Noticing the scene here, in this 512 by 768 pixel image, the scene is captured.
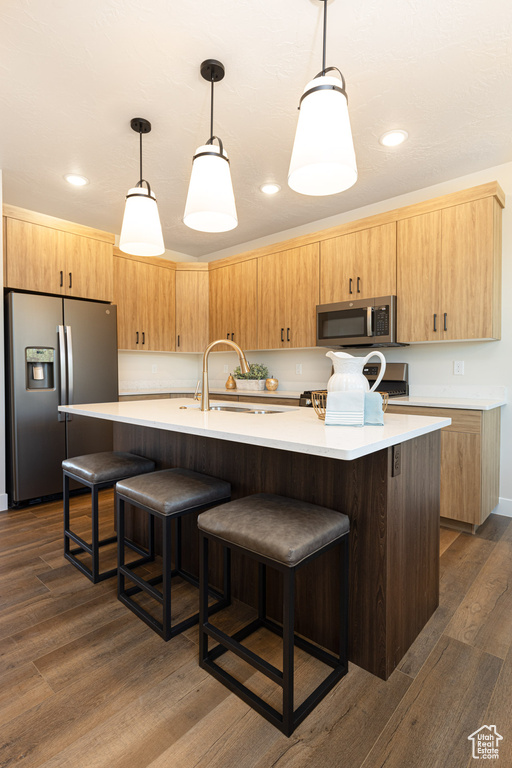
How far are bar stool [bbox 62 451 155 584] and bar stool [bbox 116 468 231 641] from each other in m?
0.24

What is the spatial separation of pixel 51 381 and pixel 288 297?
238cm

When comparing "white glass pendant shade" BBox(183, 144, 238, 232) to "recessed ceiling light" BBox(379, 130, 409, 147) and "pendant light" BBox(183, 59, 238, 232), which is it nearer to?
"pendant light" BBox(183, 59, 238, 232)

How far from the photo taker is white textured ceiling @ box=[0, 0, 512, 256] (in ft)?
5.71

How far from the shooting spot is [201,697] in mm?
1309

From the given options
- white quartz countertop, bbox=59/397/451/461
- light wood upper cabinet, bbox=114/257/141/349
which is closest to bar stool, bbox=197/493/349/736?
white quartz countertop, bbox=59/397/451/461

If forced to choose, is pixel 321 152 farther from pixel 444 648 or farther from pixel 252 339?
pixel 252 339

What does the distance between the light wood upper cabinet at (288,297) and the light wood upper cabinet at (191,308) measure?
0.90m

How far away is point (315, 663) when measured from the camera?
4.77 ft

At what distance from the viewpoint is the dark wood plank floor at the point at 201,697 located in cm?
112

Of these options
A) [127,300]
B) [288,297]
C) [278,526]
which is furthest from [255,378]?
[278,526]

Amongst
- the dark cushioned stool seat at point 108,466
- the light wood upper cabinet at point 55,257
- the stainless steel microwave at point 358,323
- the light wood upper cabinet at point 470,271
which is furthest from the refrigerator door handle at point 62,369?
the light wood upper cabinet at point 470,271

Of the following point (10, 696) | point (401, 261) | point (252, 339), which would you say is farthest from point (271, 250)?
point (10, 696)

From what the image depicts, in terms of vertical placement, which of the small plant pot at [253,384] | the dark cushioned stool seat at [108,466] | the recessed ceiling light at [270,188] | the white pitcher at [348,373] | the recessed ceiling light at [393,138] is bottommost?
the dark cushioned stool seat at [108,466]

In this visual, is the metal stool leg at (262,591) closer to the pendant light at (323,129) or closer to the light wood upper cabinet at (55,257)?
the pendant light at (323,129)
